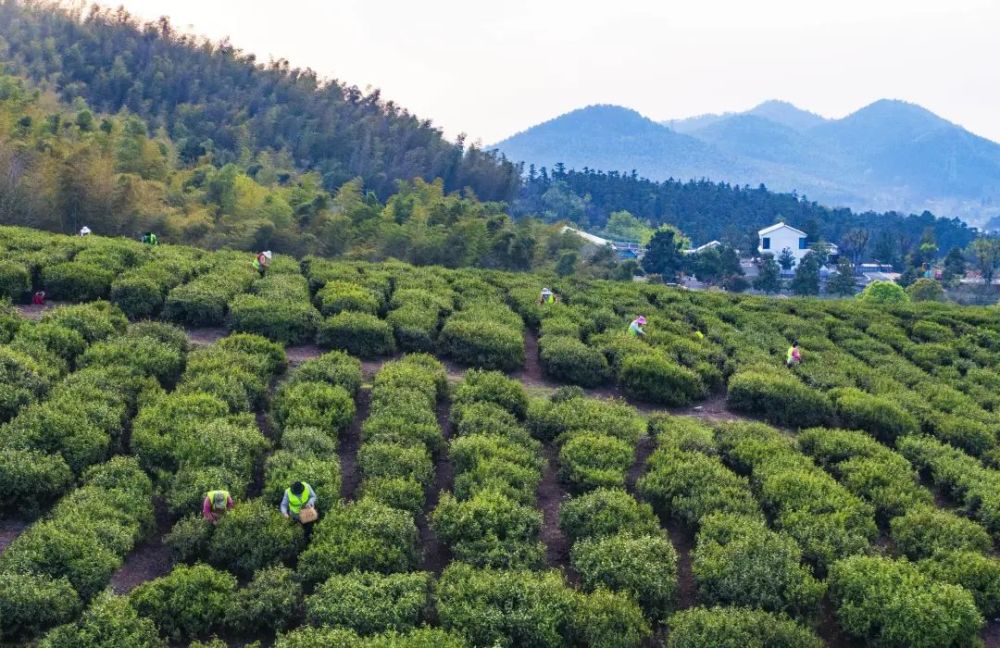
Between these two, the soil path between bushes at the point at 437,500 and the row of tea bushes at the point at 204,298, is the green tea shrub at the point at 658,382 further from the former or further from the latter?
the row of tea bushes at the point at 204,298

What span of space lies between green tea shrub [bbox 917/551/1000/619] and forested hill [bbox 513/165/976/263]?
74.1 metres

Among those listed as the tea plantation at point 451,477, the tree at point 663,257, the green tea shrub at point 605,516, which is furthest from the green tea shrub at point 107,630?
the tree at point 663,257

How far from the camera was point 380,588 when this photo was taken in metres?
8.67

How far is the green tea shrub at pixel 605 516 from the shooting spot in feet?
33.7

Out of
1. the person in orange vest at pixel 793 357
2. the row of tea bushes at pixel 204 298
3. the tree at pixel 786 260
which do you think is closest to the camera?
the row of tea bushes at pixel 204 298

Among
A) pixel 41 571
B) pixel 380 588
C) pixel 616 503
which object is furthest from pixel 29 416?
pixel 616 503

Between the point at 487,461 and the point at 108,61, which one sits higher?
the point at 108,61

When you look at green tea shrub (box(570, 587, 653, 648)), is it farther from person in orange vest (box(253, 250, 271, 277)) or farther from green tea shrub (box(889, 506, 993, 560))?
person in orange vest (box(253, 250, 271, 277))

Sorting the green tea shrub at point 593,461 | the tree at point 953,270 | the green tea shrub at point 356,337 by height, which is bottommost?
the green tea shrub at point 593,461

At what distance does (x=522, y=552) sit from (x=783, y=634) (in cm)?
302

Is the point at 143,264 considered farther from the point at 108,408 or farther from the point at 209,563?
the point at 209,563

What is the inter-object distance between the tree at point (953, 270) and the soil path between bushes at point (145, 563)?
59608mm

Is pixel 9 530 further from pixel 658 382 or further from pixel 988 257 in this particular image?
pixel 988 257

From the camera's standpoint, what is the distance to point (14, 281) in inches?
663
